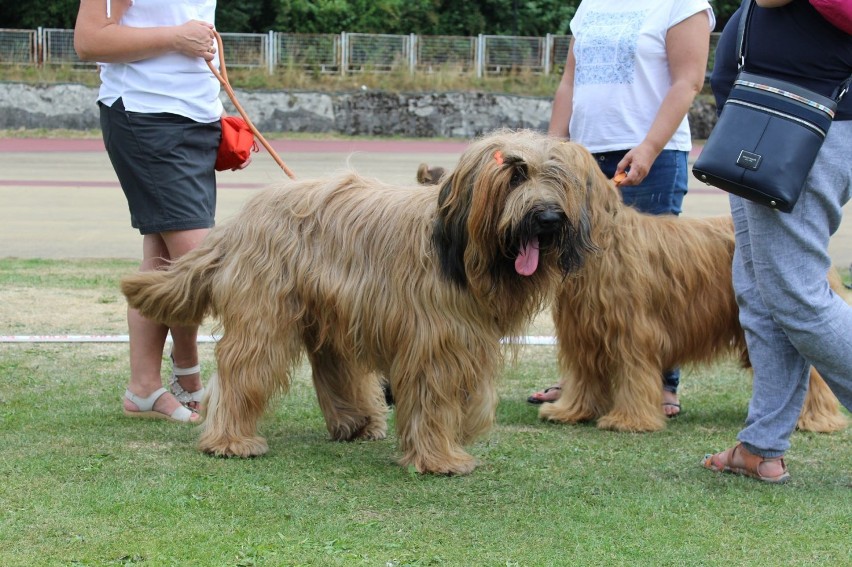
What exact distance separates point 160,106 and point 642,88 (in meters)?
2.20

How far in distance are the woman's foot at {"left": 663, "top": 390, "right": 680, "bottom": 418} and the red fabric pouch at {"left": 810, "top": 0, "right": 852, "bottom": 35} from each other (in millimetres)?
2359

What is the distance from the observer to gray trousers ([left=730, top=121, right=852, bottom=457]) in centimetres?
361

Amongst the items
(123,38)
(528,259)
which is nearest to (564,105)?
(528,259)

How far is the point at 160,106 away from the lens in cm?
461

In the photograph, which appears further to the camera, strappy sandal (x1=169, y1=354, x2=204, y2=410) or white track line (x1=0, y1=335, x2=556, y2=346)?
white track line (x1=0, y1=335, x2=556, y2=346)

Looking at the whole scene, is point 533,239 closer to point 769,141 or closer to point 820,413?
point 769,141

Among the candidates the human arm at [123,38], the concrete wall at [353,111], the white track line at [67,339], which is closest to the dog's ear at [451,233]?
the human arm at [123,38]

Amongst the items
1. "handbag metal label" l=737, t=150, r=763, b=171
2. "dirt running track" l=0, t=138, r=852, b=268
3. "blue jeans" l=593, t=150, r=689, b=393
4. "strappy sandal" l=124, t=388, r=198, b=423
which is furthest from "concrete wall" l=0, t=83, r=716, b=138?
"handbag metal label" l=737, t=150, r=763, b=171

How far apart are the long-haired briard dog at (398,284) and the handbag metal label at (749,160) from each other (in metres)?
0.56

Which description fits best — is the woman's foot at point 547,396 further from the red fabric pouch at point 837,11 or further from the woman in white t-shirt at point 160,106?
the red fabric pouch at point 837,11

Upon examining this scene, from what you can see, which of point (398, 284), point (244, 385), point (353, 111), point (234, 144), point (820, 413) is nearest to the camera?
point (398, 284)

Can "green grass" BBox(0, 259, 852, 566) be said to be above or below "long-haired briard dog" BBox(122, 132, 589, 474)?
below

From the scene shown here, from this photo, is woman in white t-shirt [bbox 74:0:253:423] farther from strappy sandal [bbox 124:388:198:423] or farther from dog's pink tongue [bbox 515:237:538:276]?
dog's pink tongue [bbox 515:237:538:276]

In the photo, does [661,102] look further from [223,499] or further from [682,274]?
[223,499]
